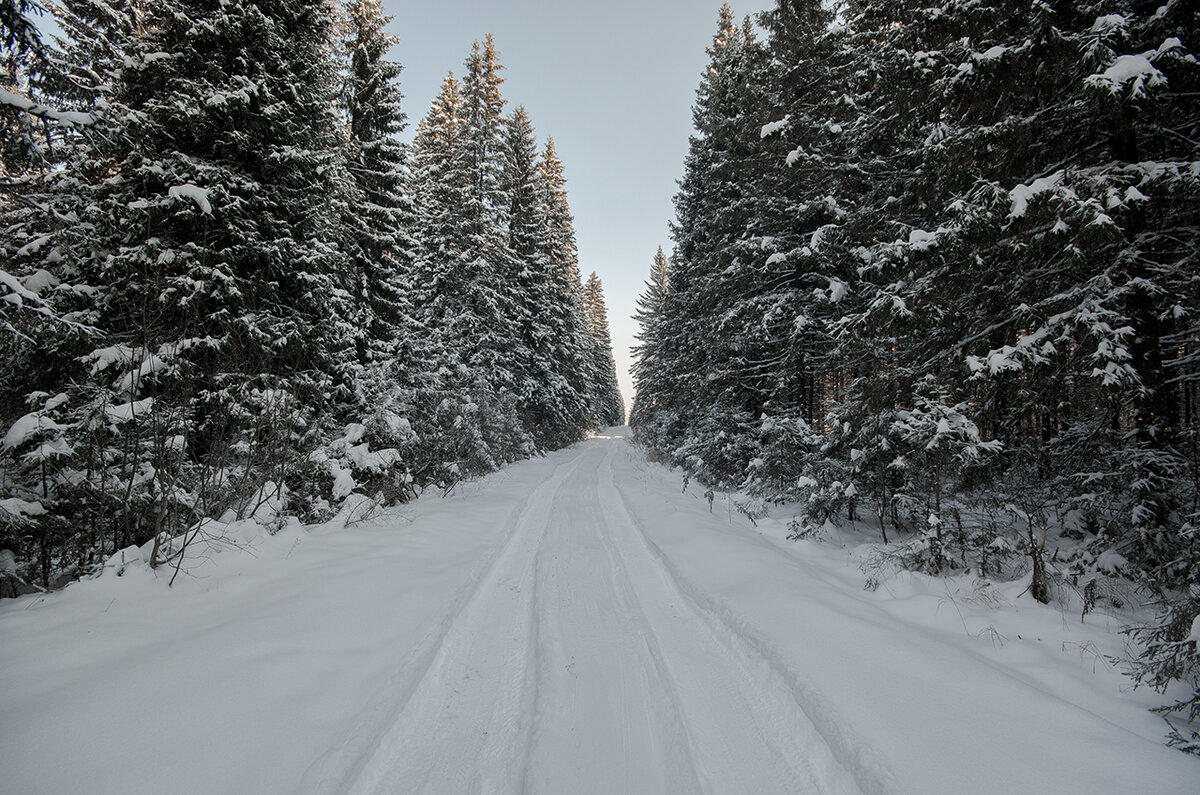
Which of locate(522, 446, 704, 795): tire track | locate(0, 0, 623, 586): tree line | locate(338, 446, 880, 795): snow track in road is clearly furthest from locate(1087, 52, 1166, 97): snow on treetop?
locate(0, 0, 623, 586): tree line

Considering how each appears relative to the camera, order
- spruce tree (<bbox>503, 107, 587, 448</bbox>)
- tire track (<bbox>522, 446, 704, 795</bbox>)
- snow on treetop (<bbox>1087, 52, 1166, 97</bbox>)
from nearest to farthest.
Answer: tire track (<bbox>522, 446, 704, 795</bbox>) → snow on treetop (<bbox>1087, 52, 1166, 97</bbox>) → spruce tree (<bbox>503, 107, 587, 448</bbox>)

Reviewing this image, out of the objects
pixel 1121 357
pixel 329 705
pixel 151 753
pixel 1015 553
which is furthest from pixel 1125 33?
pixel 151 753

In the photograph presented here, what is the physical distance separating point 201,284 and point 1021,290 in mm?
11881

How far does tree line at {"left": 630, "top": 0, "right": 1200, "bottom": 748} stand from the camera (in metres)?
4.53

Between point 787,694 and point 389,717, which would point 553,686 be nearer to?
point 389,717

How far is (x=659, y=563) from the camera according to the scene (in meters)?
6.55

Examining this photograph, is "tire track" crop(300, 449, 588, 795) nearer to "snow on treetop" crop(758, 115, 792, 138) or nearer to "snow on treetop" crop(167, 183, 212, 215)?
"snow on treetop" crop(167, 183, 212, 215)

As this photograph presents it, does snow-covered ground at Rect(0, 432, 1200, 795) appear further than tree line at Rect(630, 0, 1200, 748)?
No

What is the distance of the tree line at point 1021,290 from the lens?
4.53 m

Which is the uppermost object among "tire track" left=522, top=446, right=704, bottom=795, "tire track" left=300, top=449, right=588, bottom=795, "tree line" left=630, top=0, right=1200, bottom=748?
"tree line" left=630, top=0, right=1200, bottom=748

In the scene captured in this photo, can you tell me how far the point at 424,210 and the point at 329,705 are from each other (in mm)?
17434

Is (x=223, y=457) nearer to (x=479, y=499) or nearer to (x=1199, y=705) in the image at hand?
(x=479, y=499)

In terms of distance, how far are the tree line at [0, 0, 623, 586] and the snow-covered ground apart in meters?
1.42

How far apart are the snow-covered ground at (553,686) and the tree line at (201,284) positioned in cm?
142
